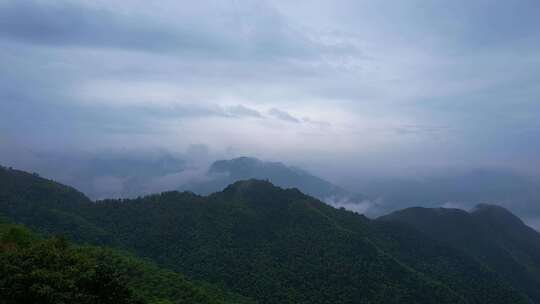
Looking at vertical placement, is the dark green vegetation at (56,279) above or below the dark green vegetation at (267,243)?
above

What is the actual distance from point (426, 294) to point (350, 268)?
18.6 meters

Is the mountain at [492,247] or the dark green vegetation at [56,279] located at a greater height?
the dark green vegetation at [56,279]

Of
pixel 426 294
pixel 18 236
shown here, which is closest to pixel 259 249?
pixel 426 294

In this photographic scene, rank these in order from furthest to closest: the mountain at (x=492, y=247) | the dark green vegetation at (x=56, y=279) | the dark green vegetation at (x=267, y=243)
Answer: the mountain at (x=492, y=247) < the dark green vegetation at (x=267, y=243) < the dark green vegetation at (x=56, y=279)

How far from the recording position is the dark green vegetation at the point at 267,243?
102812 millimetres

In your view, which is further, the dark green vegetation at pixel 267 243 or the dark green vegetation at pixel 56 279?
the dark green vegetation at pixel 267 243

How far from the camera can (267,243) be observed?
Answer: 124 m

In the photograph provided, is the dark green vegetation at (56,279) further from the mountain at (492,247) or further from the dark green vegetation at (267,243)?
the mountain at (492,247)

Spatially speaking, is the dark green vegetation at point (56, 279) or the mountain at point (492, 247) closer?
the dark green vegetation at point (56, 279)

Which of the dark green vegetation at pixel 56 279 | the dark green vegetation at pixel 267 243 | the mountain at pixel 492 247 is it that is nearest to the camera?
the dark green vegetation at pixel 56 279

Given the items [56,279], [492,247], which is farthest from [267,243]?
[492,247]

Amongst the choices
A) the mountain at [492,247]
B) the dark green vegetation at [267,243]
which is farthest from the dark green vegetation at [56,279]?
the mountain at [492,247]

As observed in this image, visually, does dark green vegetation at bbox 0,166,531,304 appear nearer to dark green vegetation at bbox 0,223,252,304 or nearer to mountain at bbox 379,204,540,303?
mountain at bbox 379,204,540,303

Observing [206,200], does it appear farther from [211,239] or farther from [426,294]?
[426,294]
